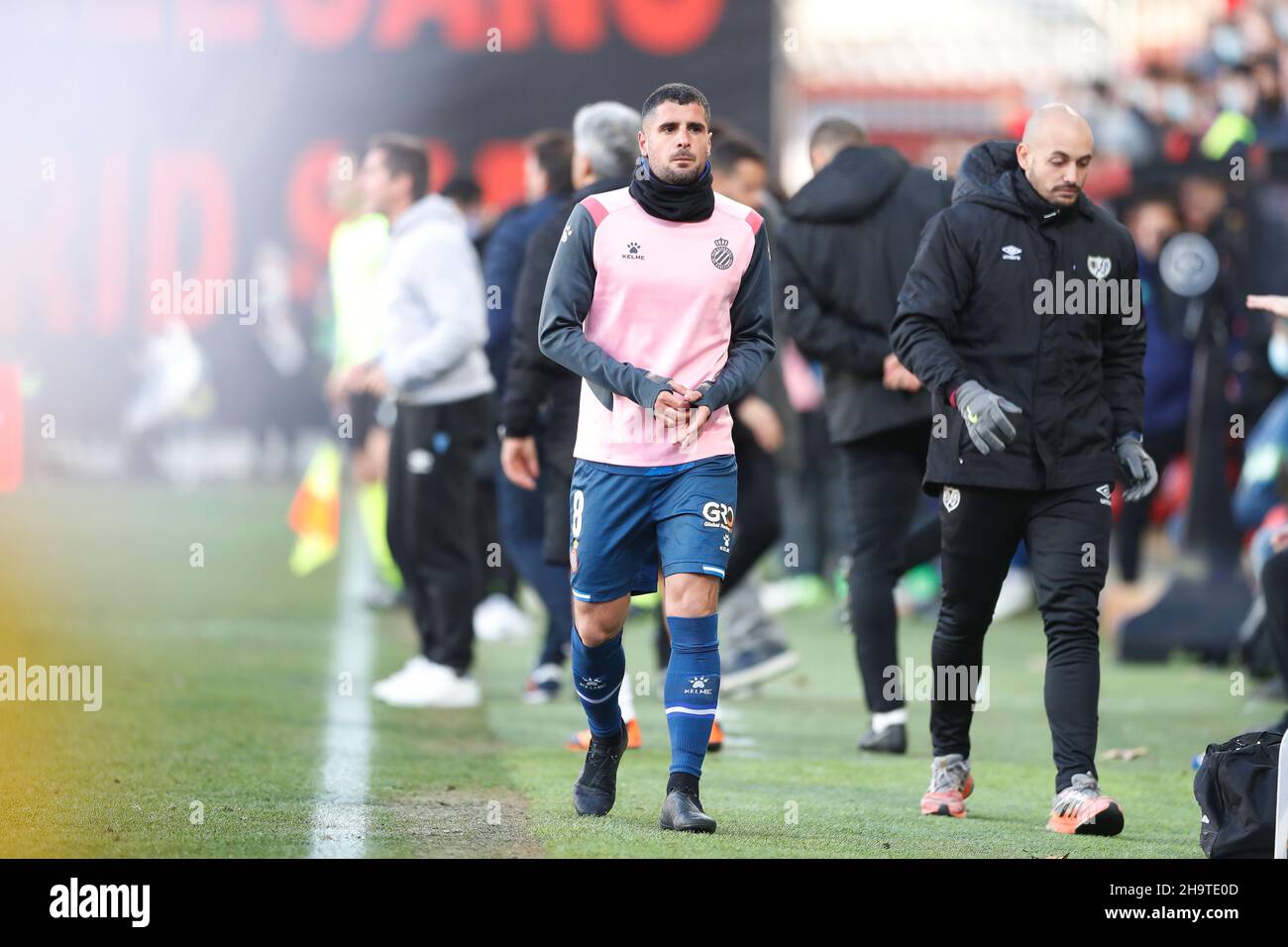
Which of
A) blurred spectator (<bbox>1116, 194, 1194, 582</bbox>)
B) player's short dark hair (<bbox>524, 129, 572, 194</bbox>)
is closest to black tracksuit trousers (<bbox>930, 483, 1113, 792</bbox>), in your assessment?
player's short dark hair (<bbox>524, 129, 572, 194</bbox>)

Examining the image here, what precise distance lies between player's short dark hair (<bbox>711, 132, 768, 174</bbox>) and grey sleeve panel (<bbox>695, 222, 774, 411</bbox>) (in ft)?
7.81

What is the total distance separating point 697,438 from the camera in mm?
6000

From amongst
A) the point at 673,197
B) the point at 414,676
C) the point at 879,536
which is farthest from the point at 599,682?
the point at 414,676

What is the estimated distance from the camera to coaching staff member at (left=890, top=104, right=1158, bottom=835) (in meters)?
6.21

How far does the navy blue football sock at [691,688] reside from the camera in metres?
6.04

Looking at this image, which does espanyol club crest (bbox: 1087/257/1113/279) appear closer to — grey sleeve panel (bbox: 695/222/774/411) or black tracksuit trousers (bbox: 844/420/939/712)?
grey sleeve panel (bbox: 695/222/774/411)

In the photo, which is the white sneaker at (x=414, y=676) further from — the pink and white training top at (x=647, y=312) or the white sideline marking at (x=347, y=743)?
the pink and white training top at (x=647, y=312)

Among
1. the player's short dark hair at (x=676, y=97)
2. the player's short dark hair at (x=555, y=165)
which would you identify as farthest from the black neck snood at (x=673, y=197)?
the player's short dark hair at (x=555, y=165)

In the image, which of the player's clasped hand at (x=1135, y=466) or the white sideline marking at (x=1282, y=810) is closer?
the white sideline marking at (x=1282, y=810)

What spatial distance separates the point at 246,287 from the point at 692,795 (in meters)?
11.4

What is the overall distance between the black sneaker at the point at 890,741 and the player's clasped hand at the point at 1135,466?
5.63ft

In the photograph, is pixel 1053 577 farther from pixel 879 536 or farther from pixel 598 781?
pixel 879 536
